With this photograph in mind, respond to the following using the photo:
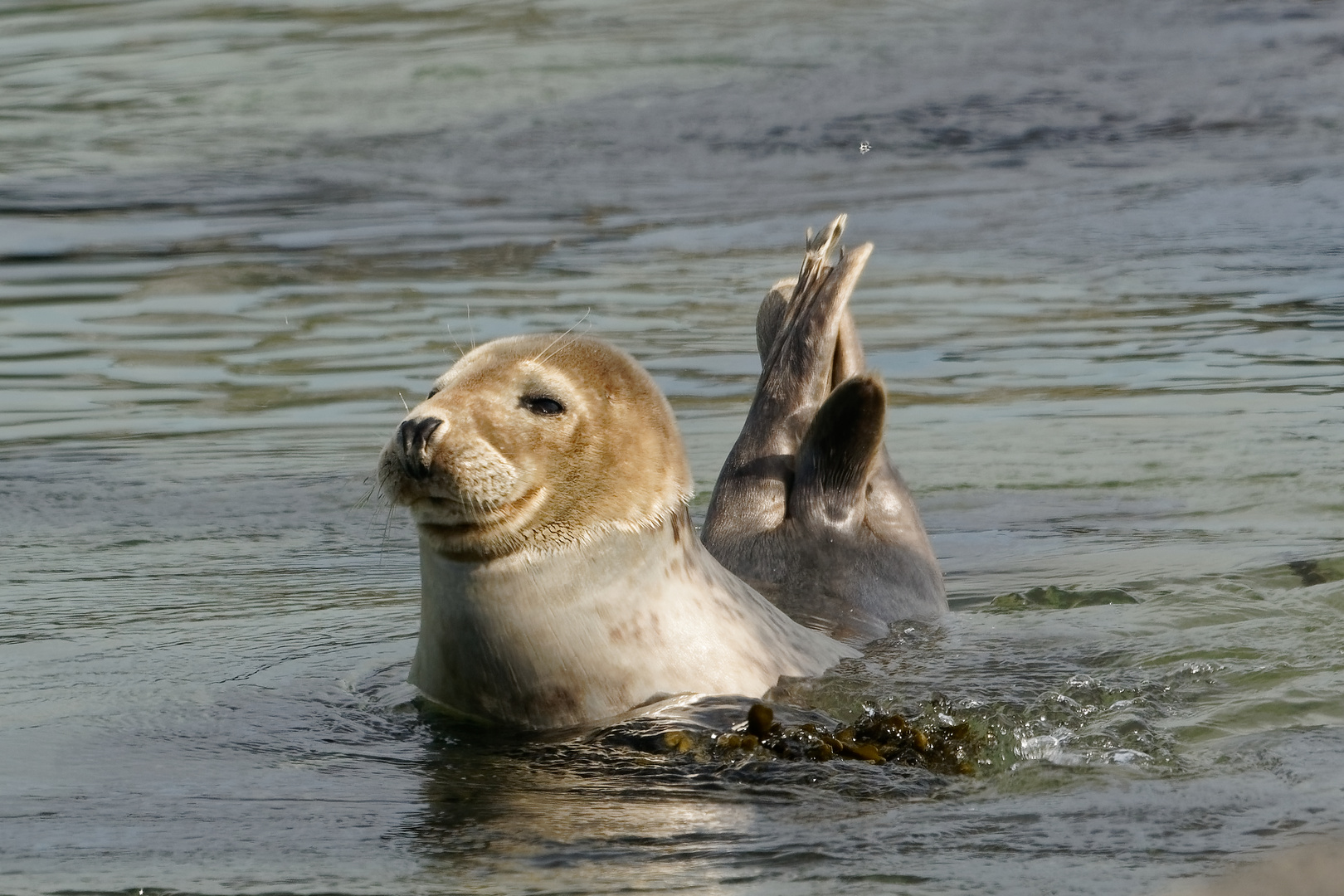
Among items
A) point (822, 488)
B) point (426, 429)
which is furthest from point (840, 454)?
point (426, 429)

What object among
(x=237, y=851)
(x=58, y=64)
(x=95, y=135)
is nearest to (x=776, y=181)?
(x=95, y=135)

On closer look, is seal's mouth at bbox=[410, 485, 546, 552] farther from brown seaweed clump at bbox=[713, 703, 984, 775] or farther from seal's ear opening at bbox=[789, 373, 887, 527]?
seal's ear opening at bbox=[789, 373, 887, 527]

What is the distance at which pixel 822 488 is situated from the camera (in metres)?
6.32

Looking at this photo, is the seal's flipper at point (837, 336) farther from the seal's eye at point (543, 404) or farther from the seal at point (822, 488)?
the seal's eye at point (543, 404)

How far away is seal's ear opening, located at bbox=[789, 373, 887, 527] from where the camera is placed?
6.02 metres

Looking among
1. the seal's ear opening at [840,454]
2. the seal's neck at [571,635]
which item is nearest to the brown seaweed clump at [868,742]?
the seal's neck at [571,635]

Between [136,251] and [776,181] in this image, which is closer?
[136,251]

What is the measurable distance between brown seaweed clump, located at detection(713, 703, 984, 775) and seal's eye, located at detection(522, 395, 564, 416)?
2.55 ft

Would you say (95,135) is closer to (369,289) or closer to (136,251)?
(136,251)

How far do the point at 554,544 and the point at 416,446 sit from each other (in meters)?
0.43

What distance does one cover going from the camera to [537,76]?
1619cm

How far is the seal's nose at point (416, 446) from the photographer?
172 inches

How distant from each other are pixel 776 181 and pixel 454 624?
9.30 m

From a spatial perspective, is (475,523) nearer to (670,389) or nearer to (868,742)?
(868,742)
